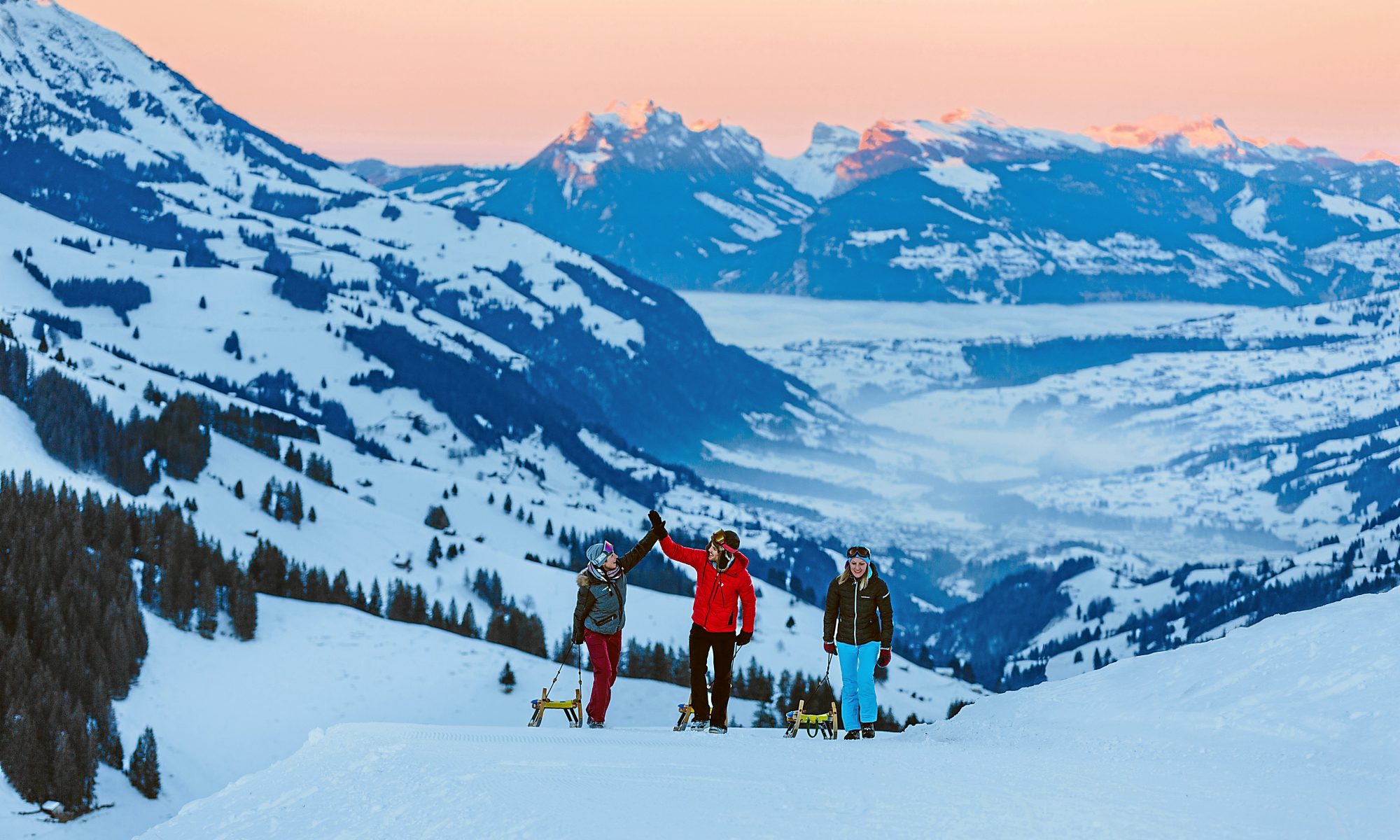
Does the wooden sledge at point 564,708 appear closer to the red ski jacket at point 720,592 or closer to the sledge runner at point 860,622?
the red ski jacket at point 720,592

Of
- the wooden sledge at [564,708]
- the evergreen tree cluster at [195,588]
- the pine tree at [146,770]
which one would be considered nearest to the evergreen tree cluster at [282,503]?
the evergreen tree cluster at [195,588]

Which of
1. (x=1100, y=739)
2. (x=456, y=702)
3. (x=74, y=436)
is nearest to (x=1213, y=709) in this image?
(x=1100, y=739)

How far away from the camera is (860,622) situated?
3044cm

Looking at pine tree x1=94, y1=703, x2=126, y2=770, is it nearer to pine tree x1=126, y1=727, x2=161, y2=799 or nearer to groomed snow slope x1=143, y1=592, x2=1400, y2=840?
pine tree x1=126, y1=727, x2=161, y2=799

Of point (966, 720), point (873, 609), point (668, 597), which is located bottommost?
point (668, 597)

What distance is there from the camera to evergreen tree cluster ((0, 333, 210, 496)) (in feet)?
428

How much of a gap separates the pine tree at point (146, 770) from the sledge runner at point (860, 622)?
44.3 m

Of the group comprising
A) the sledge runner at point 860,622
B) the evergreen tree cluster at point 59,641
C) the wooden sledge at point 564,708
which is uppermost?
the sledge runner at point 860,622

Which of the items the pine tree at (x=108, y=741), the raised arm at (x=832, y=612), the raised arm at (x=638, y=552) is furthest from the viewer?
the pine tree at (x=108, y=741)

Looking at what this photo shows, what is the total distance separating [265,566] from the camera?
112500 mm

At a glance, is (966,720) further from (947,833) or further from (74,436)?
(74,436)

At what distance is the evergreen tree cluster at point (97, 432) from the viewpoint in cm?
13050

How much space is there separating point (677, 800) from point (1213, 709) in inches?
581

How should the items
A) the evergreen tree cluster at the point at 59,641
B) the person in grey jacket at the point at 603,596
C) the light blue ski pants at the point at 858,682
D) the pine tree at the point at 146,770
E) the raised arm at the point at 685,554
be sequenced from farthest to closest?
the pine tree at the point at 146,770 → the evergreen tree cluster at the point at 59,641 → the person in grey jacket at the point at 603,596 → the light blue ski pants at the point at 858,682 → the raised arm at the point at 685,554
